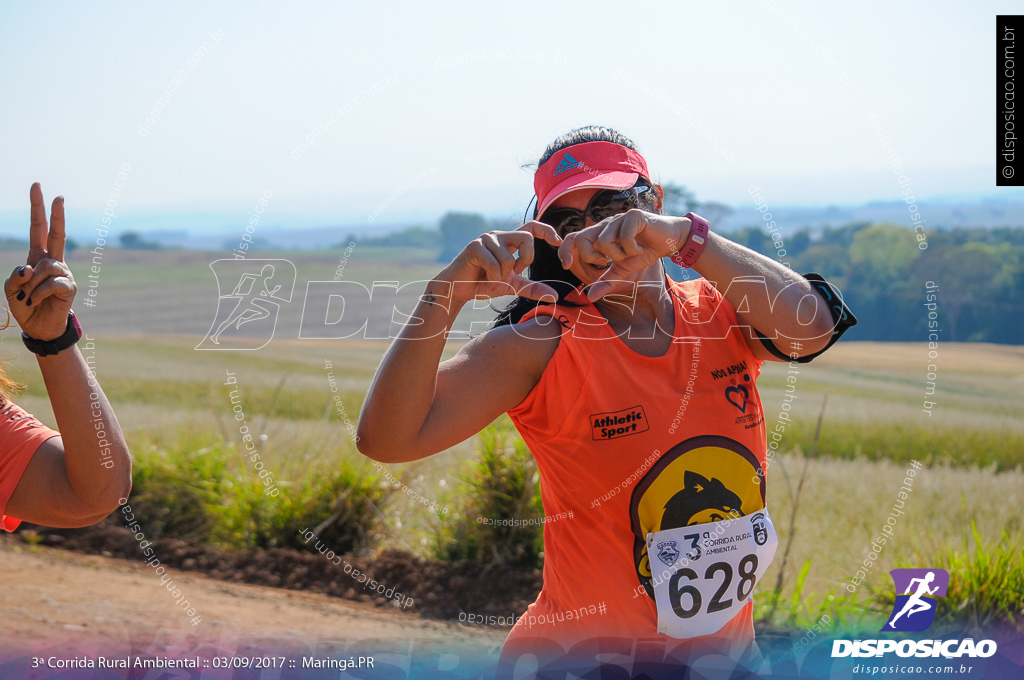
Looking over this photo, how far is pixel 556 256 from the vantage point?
2643 millimetres

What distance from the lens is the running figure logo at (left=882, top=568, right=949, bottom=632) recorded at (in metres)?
5.02

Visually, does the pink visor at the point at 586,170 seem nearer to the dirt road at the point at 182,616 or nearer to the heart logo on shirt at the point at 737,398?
the heart logo on shirt at the point at 737,398

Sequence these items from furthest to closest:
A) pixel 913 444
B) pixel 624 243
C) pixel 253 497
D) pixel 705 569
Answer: pixel 913 444 < pixel 253 497 < pixel 705 569 < pixel 624 243

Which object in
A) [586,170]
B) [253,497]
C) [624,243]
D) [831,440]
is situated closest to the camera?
[624,243]

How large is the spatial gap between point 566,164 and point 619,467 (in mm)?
1021

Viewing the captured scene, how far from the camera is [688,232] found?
2.31 meters

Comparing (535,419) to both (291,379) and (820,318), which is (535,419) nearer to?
(820,318)

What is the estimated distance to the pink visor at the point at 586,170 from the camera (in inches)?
97.1

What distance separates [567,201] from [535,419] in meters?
0.73

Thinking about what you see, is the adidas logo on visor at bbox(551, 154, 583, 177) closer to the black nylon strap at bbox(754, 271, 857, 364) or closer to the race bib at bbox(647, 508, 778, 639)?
the black nylon strap at bbox(754, 271, 857, 364)

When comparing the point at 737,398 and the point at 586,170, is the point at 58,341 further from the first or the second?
the point at 737,398

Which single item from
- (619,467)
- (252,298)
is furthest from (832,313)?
(252,298)

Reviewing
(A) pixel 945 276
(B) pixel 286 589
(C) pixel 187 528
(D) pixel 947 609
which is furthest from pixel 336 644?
(A) pixel 945 276

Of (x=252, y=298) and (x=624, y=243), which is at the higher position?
(x=624, y=243)
